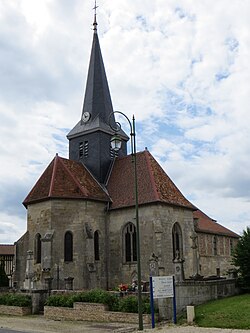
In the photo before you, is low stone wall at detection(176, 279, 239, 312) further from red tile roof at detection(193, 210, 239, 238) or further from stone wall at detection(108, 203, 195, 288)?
red tile roof at detection(193, 210, 239, 238)

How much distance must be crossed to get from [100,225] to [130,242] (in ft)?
8.64

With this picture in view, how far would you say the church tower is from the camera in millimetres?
35781

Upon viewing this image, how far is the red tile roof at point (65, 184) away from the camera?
3142cm

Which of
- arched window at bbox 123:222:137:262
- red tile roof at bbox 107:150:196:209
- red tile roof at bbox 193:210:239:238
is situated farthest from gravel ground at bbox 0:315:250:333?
red tile roof at bbox 193:210:239:238

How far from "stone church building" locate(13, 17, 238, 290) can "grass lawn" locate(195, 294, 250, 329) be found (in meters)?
10.0

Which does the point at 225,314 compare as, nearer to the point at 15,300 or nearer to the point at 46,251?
the point at 15,300

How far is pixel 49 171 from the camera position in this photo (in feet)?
110

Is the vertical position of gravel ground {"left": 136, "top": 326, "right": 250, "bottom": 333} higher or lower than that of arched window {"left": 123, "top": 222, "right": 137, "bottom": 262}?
lower

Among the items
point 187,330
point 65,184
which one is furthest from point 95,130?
point 187,330

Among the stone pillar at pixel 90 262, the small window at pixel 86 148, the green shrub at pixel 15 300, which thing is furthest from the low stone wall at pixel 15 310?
the small window at pixel 86 148

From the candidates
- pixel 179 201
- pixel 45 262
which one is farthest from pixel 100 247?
pixel 179 201

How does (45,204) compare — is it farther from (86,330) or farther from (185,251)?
(86,330)

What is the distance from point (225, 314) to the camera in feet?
54.4

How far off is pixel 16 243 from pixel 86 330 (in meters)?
17.0
